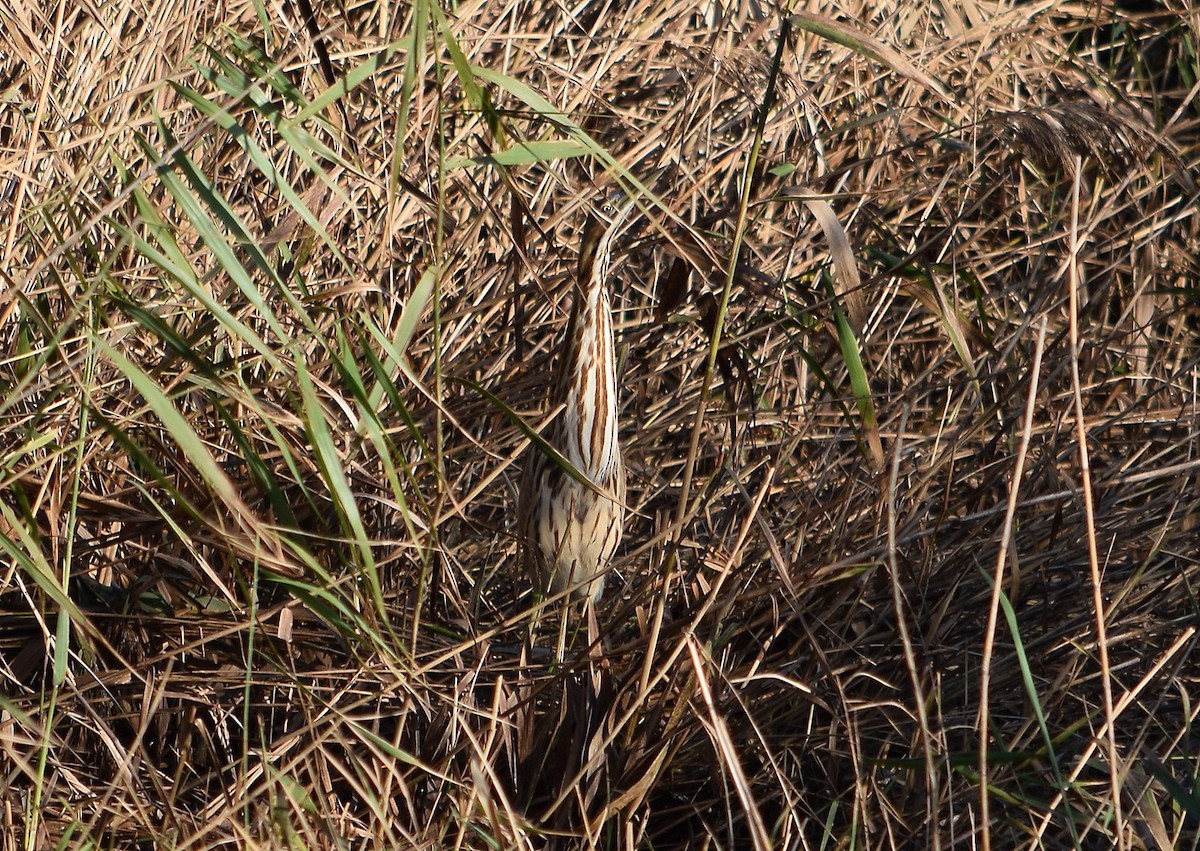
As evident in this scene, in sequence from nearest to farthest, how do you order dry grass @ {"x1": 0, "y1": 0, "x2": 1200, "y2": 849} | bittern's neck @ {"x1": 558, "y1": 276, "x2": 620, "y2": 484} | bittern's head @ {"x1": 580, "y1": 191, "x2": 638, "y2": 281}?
dry grass @ {"x1": 0, "y1": 0, "x2": 1200, "y2": 849} → bittern's head @ {"x1": 580, "y1": 191, "x2": 638, "y2": 281} → bittern's neck @ {"x1": 558, "y1": 276, "x2": 620, "y2": 484}

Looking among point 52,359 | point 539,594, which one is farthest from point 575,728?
point 52,359

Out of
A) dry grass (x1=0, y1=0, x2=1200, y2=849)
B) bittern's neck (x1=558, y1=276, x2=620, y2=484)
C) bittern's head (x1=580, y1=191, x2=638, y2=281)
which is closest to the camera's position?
dry grass (x1=0, y1=0, x2=1200, y2=849)

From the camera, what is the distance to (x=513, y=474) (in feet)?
7.37

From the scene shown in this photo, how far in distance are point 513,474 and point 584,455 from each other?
422 mm

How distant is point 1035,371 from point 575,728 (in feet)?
2.25

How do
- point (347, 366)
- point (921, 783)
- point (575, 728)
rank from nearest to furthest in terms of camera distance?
point (347, 366), point (921, 783), point (575, 728)

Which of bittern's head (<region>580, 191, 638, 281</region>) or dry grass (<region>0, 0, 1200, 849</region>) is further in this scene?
bittern's head (<region>580, 191, 638, 281</region>)

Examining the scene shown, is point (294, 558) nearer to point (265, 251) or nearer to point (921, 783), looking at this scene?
point (265, 251)

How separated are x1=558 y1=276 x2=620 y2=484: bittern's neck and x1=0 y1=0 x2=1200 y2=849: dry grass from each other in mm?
92

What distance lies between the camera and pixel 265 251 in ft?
4.85

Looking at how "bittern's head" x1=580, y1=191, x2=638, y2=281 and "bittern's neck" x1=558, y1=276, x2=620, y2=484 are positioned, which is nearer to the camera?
"bittern's head" x1=580, y1=191, x2=638, y2=281

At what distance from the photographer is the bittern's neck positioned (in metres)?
1.74

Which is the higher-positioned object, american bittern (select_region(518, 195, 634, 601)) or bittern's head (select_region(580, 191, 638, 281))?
bittern's head (select_region(580, 191, 638, 281))

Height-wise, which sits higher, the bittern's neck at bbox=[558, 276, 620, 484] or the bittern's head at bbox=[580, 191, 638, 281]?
the bittern's head at bbox=[580, 191, 638, 281]
